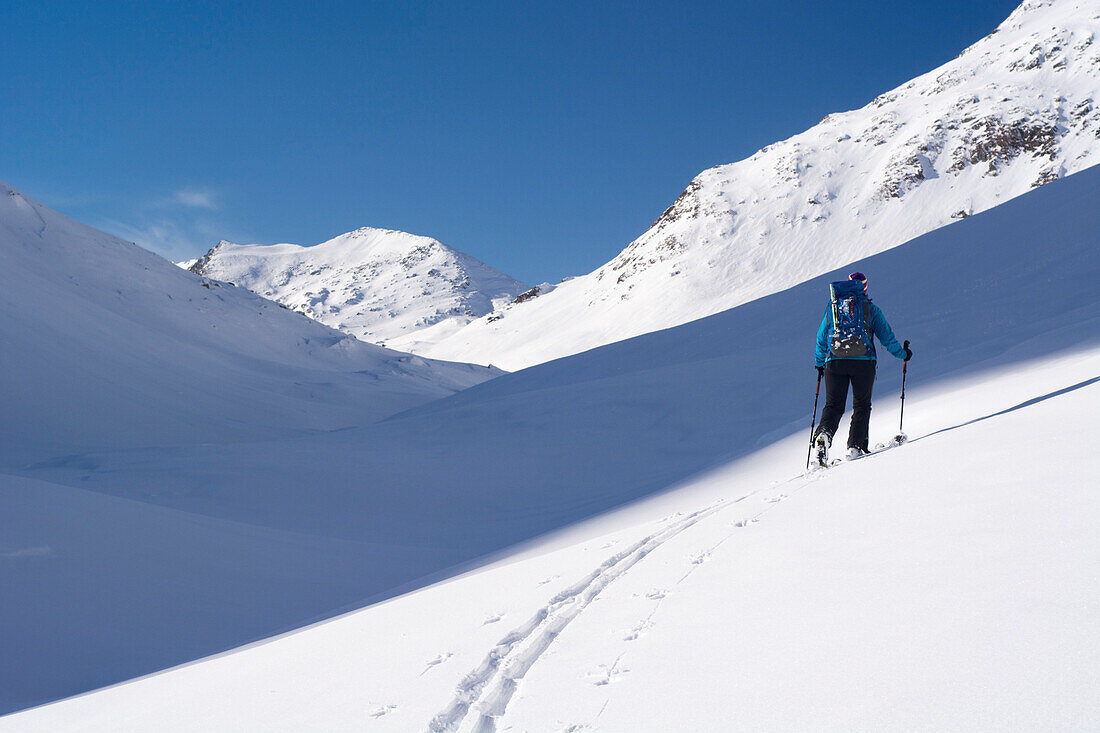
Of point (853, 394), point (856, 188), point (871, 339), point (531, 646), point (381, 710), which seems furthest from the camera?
point (856, 188)

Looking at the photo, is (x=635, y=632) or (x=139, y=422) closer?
(x=635, y=632)

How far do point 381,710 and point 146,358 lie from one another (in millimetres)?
21774

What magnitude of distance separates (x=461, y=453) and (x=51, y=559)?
6.23 metres

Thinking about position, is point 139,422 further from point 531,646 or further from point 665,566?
point 531,646

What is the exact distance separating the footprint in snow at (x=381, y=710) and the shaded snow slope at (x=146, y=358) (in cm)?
1552

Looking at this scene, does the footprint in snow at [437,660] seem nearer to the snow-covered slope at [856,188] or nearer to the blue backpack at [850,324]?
the blue backpack at [850,324]

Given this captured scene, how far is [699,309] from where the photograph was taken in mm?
72438

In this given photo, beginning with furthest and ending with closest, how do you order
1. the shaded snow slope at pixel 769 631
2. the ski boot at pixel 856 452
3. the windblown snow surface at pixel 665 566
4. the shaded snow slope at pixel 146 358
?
1. the shaded snow slope at pixel 146 358
2. the ski boot at pixel 856 452
3. the windblown snow surface at pixel 665 566
4. the shaded snow slope at pixel 769 631

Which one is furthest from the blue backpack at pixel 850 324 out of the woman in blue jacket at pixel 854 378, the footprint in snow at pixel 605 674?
the footprint in snow at pixel 605 674

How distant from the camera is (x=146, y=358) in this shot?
21.2 m

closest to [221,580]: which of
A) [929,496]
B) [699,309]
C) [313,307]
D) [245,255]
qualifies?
[929,496]

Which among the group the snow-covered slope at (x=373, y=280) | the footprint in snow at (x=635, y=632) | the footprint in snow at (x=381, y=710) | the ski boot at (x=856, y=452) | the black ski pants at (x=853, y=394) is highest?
the snow-covered slope at (x=373, y=280)

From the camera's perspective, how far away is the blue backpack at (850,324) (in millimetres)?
6367

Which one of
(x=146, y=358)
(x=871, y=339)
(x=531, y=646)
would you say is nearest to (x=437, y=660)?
(x=531, y=646)
